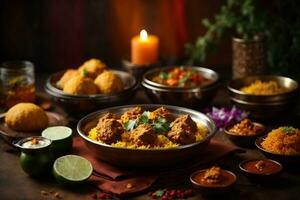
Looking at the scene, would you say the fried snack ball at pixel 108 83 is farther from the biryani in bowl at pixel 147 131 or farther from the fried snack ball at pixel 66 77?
the biryani in bowl at pixel 147 131

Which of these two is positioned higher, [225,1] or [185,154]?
[225,1]

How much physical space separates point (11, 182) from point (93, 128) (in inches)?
20.7

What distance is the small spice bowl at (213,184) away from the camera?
267 cm

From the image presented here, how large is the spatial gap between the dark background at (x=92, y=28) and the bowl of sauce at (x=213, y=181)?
1940 millimetres

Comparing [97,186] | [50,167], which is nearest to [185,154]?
[97,186]

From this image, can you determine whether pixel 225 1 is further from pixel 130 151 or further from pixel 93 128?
pixel 130 151

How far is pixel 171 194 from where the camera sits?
2.75m

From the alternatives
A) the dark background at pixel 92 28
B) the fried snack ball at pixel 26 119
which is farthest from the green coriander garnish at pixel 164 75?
the fried snack ball at pixel 26 119

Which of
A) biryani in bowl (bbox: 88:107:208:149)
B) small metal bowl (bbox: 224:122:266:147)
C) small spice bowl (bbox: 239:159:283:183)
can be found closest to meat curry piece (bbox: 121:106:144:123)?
biryani in bowl (bbox: 88:107:208:149)

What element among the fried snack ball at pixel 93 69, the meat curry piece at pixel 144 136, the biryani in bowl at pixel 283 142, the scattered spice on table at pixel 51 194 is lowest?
the scattered spice on table at pixel 51 194

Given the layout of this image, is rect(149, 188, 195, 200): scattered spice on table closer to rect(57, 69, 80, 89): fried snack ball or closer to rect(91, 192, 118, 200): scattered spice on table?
rect(91, 192, 118, 200): scattered spice on table

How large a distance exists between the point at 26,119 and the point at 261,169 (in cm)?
130

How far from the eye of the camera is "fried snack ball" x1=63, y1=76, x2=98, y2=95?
143 inches

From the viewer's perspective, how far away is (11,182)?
2.96 meters
